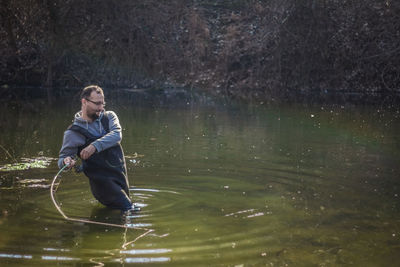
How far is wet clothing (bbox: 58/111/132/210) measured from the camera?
7.68 meters

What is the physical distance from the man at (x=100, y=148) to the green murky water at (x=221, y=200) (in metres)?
0.25

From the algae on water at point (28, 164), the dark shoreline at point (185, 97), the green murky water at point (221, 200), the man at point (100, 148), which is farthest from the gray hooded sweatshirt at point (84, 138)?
the dark shoreline at point (185, 97)

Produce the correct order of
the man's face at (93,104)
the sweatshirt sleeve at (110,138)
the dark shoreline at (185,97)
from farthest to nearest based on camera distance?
1. the dark shoreline at (185,97)
2. the man's face at (93,104)
3. the sweatshirt sleeve at (110,138)

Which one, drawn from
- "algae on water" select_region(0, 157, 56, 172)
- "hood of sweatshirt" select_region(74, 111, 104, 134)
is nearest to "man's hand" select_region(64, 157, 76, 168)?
"hood of sweatshirt" select_region(74, 111, 104, 134)

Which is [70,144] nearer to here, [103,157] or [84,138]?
[84,138]

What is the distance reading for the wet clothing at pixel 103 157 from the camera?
7.68 metres

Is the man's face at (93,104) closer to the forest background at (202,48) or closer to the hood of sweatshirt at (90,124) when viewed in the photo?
the hood of sweatshirt at (90,124)

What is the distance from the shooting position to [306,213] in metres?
7.83

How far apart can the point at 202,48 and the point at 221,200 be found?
21883 mm

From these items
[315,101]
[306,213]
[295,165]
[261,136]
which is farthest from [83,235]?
[315,101]

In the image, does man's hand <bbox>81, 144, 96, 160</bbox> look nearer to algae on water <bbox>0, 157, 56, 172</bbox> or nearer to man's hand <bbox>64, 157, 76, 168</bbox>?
man's hand <bbox>64, 157, 76, 168</bbox>

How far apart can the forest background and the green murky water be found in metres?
12.0

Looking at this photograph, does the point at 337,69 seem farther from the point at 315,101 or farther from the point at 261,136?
the point at 261,136

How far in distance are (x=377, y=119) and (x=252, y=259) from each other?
12878 millimetres
